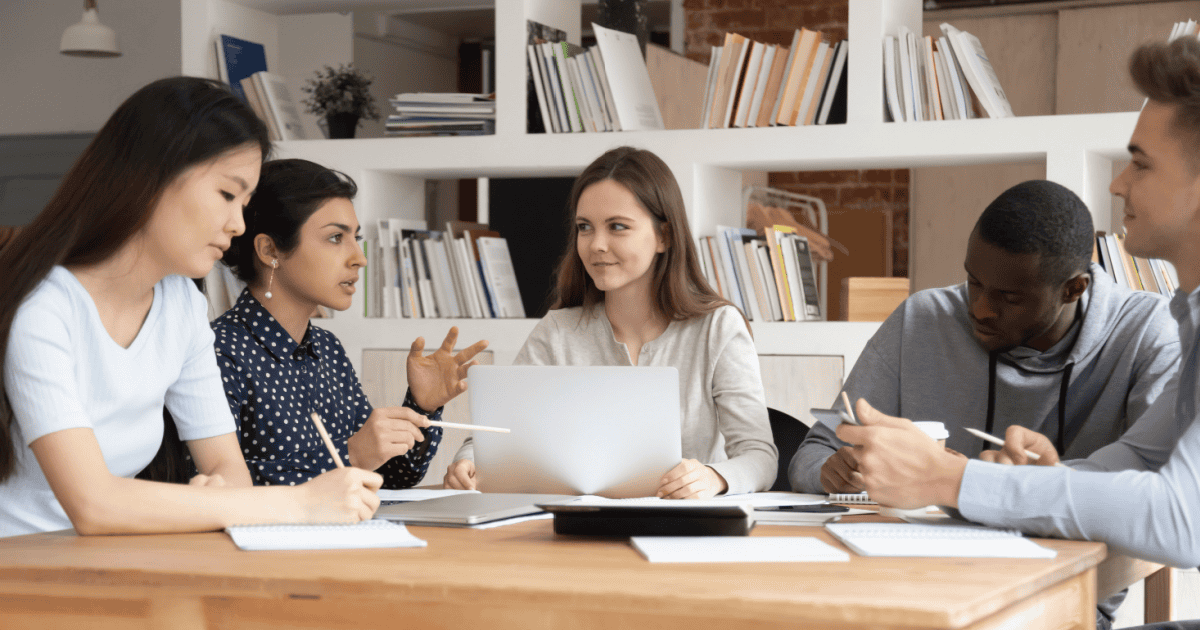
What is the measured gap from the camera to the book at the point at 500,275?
3.33 meters

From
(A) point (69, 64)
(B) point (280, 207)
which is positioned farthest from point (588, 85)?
(A) point (69, 64)

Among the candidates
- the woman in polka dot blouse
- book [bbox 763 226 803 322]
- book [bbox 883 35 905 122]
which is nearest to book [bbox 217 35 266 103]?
the woman in polka dot blouse

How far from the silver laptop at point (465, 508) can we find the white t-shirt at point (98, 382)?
0.36 meters

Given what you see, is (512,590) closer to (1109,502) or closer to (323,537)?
(323,537)

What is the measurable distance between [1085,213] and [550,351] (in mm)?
1086

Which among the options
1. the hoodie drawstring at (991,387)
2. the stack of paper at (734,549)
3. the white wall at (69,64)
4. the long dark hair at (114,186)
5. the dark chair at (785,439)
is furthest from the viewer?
the white wall at (69,64)

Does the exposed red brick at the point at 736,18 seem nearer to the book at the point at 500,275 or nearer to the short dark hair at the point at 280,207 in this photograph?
the book at the point at 500,275

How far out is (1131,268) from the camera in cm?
278

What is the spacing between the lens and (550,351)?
236 cm

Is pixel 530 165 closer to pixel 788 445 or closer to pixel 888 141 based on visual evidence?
pixel 888 141

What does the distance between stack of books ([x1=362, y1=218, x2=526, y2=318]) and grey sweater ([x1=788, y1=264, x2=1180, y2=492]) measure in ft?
4.81

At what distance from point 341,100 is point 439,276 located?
683 millimetres

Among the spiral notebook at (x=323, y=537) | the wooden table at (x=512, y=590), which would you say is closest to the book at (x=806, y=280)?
the wooden table at (x=512, y=590)

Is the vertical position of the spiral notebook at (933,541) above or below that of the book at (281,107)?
below
